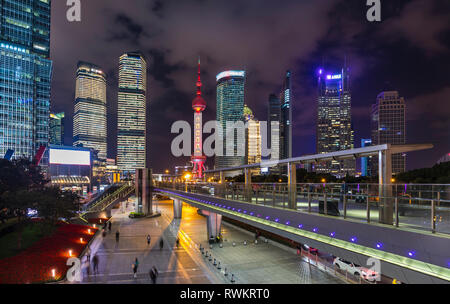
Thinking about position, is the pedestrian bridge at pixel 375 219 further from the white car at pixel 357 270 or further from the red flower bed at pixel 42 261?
the red flower bed at pixel 42 261

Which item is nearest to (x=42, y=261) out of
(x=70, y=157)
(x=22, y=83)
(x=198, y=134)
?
(x=22, y=83)

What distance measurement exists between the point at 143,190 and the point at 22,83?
222ft

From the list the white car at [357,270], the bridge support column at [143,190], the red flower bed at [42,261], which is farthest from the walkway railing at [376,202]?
the bridge support column at [143,190]

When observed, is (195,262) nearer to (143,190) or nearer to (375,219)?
(375,219)

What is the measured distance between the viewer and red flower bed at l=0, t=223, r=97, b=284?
48.5ft

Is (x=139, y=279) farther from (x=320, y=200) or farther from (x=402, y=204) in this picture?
(x=402, y=204)

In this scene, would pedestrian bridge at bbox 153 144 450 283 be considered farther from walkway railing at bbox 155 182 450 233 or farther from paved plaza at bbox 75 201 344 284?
paved plaza at bbox 75 201 344 284

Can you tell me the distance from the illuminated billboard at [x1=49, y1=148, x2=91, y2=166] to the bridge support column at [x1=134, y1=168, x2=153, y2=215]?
83481 millimetres

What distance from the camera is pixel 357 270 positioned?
644 inches

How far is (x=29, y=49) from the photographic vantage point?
86000mm

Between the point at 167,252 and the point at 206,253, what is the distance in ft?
11.5

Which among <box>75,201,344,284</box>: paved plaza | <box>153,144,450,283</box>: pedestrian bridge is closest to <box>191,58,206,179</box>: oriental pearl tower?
<box>75,201,344,284</box>: paved plaza

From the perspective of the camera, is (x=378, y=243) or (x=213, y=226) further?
(x=213, y=226)

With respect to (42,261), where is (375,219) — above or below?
above
